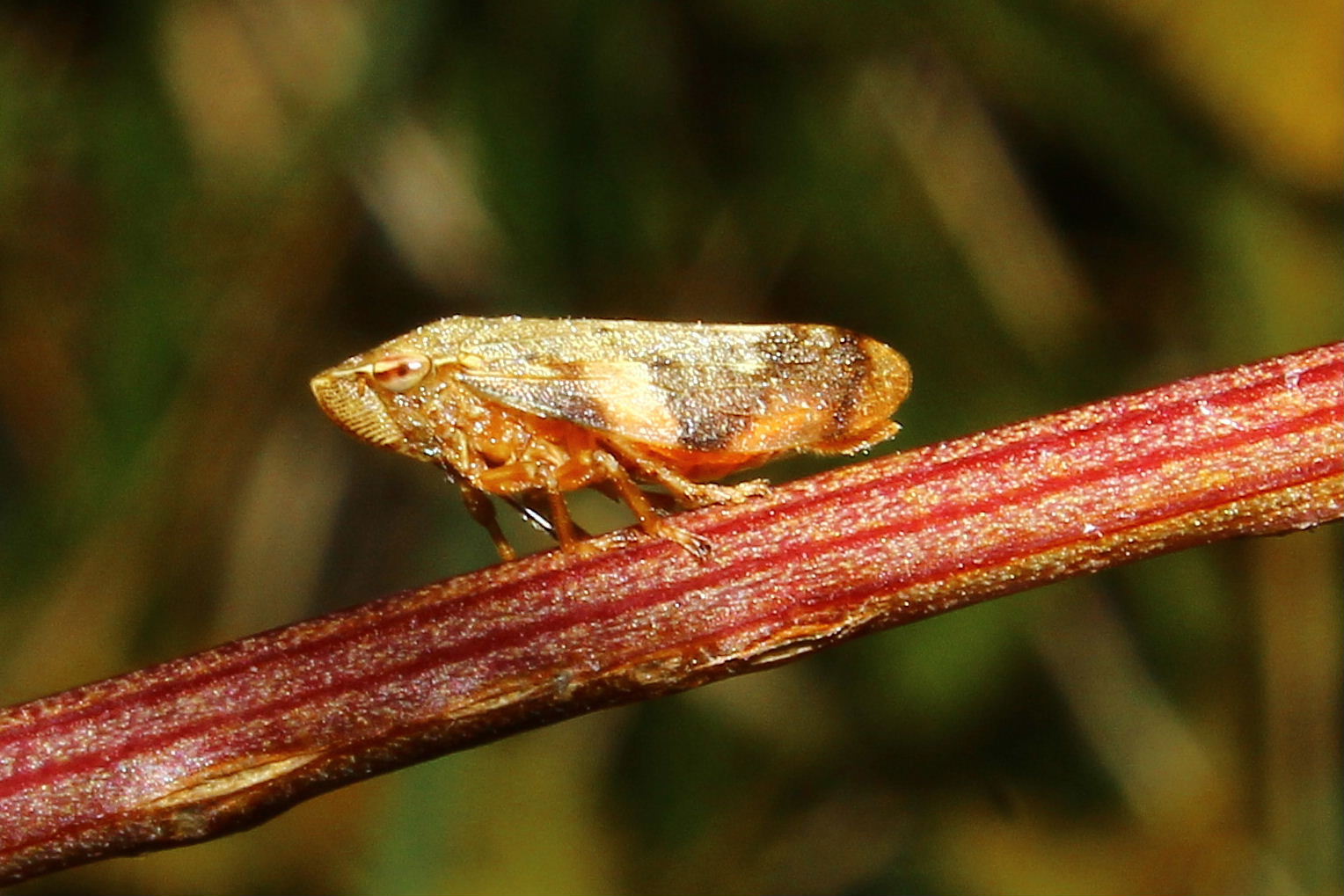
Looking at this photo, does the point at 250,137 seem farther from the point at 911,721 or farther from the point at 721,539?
the point at 721,539

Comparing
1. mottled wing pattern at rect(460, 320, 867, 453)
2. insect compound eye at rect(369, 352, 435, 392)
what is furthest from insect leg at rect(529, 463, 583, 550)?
insect compound eye at rect(369, 352, 435, 392)

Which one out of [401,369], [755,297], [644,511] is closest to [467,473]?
[401,369]

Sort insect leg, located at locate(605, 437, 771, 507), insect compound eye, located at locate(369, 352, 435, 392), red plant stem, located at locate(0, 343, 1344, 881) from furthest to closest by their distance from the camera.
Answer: insect compound eye, located at locate(369, 352, 435, 392)
insect leg, located at locate(605, 437, 771, 507)
red plant stem, located at locate(0, 343, 1344, 881)

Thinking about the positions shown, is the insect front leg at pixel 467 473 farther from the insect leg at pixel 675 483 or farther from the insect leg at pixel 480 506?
the insect leg at pixel 675 483

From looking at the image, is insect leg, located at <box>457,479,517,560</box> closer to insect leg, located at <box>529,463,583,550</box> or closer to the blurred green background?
insect leg, located at <box>529,463,583,550</box>

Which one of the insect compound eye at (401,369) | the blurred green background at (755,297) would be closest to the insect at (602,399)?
the insect compound eye at (401,369)

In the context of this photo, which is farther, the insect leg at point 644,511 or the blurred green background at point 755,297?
the blurred green background at point 755,297
